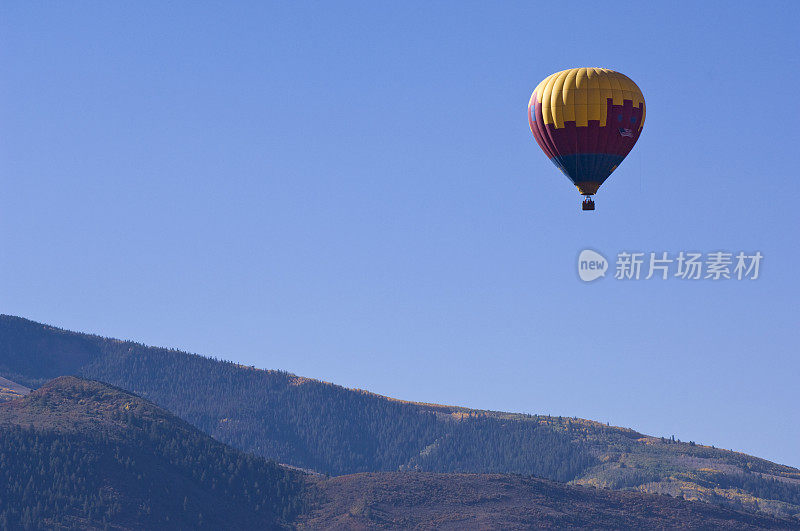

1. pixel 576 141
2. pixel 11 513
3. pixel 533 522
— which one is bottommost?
pixel 11 513

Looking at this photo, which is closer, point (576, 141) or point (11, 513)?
point (576, 141)

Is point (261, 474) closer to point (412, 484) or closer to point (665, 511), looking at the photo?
point (412, 484)

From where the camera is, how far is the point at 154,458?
16025 cm

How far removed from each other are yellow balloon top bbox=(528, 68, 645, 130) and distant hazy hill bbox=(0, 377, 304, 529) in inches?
2878

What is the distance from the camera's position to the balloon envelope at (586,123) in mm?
90062

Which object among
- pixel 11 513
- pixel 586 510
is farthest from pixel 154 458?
pixel 586 510

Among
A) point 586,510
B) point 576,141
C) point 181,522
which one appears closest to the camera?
point 576,141

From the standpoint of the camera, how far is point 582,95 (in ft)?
298

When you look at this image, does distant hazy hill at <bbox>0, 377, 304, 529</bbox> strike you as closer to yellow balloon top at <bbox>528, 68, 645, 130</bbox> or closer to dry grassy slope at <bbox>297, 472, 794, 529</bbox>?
dry grassy slope at <bbox>297, 472, 794, 529</bbox>

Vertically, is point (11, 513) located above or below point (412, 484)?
below

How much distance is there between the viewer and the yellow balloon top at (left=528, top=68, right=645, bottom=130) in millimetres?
90812

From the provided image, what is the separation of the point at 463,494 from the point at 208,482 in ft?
109

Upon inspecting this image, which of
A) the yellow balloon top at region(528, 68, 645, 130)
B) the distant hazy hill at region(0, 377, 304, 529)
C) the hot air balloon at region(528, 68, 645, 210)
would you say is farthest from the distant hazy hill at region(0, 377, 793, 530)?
the yellow balloon top at region(528, 68, 645, 130)

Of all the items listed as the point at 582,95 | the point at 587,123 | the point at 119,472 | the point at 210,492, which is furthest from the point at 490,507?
the point at 582,95
